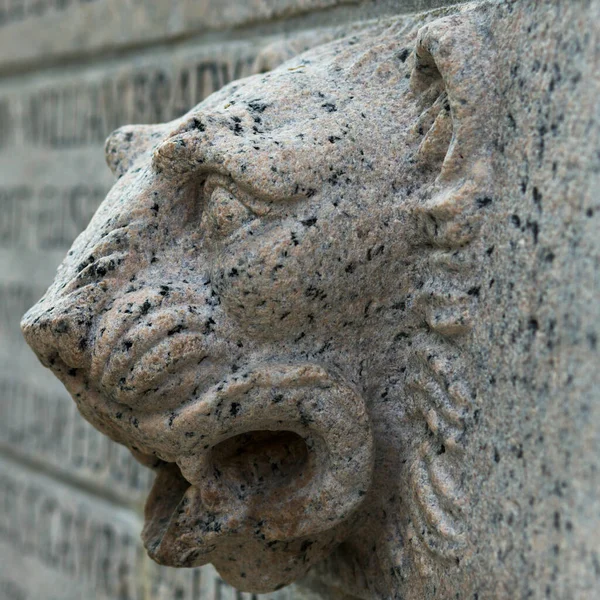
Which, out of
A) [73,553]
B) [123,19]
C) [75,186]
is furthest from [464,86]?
[73,553]

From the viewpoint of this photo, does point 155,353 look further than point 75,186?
No

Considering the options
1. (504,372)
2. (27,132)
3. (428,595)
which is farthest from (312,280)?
(27,132)

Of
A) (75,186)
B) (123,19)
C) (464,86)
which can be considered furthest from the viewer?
(75,186)

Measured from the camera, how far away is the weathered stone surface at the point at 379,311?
0.69m

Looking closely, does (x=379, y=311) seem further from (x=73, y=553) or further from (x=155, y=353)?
(x=73, y=553)

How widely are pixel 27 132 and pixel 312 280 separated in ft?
4.33

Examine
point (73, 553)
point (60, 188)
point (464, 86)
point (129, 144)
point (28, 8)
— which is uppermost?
point (464, 86)

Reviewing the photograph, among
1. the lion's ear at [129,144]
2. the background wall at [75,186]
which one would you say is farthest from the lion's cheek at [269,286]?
the background wall at [75,186]

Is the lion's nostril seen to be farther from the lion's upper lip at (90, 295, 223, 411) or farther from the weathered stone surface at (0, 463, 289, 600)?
the weathered stone surface at (0, 463, 289, 600)

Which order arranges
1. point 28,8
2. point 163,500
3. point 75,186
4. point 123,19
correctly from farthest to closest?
1. point 28,8
2. point 75,186
3. point 123,19
4. point 163,500

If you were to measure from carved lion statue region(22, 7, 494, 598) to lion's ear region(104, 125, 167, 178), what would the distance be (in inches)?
2.7

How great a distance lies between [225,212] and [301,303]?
10 centimetres

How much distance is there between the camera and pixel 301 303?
808 millimetres

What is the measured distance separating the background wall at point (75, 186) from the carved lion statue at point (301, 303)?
35 centimetres
